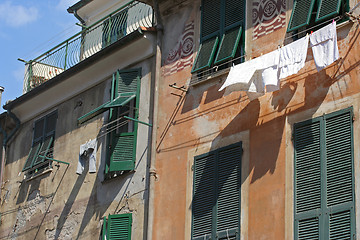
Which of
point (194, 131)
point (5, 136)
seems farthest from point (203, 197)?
point (5, 136)

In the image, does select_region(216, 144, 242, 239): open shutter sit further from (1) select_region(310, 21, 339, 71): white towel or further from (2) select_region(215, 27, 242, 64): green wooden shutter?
(1) select_region(310, 21, 339, 71): white towel

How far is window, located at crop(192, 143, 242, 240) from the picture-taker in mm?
16328

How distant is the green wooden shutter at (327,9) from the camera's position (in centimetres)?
1561

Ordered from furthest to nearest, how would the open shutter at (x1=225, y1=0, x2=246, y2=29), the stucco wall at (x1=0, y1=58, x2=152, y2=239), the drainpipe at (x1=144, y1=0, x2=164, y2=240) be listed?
the stucco wall at (x1=0, y1=58, x2=152, y2=239) → the drainpipe at (x1=144, y1=0, x2=164, y2=240) → the open shutter at (x1=225, y1=0, x2=246, y2=29)

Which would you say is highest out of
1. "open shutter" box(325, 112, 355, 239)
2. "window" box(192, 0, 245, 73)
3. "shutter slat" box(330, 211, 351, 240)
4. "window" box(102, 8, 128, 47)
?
"window" box(102, 8, 128, 47)

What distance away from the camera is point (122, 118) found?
20.2 meters

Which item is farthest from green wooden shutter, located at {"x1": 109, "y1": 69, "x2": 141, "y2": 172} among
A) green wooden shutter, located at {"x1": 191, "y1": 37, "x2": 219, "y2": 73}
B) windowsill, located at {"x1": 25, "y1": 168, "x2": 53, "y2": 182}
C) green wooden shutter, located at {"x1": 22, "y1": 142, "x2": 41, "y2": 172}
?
green wooden shutter, located at {"x1": 22, "y1": 142, "x2": 41, "y2": 172}

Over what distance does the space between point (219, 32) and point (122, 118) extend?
3351mm

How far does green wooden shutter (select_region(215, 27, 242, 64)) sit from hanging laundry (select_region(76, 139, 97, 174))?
4317mm

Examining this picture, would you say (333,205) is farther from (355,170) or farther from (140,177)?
(140,177)

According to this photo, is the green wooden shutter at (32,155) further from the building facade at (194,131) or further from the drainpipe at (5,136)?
the drainpipe at (5,136)

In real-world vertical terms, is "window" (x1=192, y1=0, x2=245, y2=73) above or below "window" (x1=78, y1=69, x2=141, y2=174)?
above

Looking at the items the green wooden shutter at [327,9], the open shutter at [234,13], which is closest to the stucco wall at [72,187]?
the open shutter at [234,13]

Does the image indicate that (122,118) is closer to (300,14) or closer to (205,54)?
(205,54)
